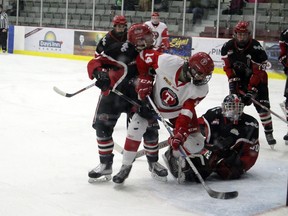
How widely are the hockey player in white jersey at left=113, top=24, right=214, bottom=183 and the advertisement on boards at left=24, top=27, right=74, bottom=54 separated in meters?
10.2

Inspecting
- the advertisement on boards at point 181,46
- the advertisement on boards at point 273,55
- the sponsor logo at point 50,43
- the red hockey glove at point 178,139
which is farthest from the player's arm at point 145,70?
the sponsor logo at point 50,43

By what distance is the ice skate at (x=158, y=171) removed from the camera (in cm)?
353

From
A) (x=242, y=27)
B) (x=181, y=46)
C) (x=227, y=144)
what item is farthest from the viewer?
(x=181, y=46)

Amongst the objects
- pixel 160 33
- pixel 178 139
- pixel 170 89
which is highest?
pixel 160 33

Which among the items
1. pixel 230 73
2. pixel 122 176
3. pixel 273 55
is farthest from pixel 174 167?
pixel 273 55

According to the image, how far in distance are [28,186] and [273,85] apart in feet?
22.2

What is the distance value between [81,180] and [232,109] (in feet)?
3.48

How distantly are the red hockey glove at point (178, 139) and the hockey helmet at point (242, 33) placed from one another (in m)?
1.83

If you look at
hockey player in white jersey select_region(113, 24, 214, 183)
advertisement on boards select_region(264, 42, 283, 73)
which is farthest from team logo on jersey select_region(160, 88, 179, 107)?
advertisement on boards select_region(264, 42, 283, 73)

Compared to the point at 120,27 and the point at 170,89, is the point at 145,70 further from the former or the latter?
the point at 120,27

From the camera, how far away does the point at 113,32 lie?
163 inches

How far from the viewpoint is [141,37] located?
3383 mm

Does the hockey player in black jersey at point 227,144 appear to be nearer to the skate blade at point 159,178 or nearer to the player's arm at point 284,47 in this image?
the skate blade at point 159,178

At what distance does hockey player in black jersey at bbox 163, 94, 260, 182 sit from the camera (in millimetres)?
3537
